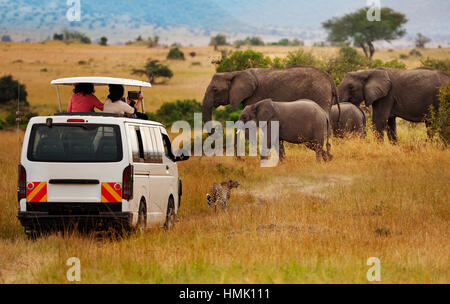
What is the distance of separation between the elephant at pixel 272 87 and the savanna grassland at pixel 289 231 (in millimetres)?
1653

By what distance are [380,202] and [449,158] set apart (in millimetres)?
6132

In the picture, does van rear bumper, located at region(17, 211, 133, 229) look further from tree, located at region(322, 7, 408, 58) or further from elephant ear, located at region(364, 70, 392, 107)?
tree, located at region(322, 7, 408, 58)

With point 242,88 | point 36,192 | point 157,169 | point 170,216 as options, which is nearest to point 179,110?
point 242,88

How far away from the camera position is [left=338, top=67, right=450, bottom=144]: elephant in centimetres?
2516

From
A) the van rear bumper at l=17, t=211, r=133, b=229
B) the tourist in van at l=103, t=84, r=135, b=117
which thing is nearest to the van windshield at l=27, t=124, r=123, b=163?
the van rear bumper at l=17, t=211, r=133, b=229

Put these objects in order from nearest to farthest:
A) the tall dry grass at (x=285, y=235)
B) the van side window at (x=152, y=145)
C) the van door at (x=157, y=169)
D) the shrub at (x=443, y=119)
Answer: the tall dry grass at (x=285, y=235)
the van side window at (x=152, y=145)
the van door at (x=157, y=169)
the shrub at (x=443, y=119)

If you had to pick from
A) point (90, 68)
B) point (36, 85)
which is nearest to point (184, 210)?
point (36, 85)

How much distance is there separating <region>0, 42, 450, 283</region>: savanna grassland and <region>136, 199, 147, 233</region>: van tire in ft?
0.51

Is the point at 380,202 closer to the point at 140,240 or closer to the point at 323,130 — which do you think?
the point at 140,240

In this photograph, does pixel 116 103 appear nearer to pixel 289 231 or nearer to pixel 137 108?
pixel 137 108

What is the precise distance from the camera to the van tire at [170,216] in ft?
39.7

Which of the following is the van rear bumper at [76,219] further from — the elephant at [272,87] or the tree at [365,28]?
the tree at [365,28]

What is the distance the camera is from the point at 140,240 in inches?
393

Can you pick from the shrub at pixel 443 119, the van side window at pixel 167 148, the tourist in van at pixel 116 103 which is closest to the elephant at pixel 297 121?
the shrub at pixel 443 119
